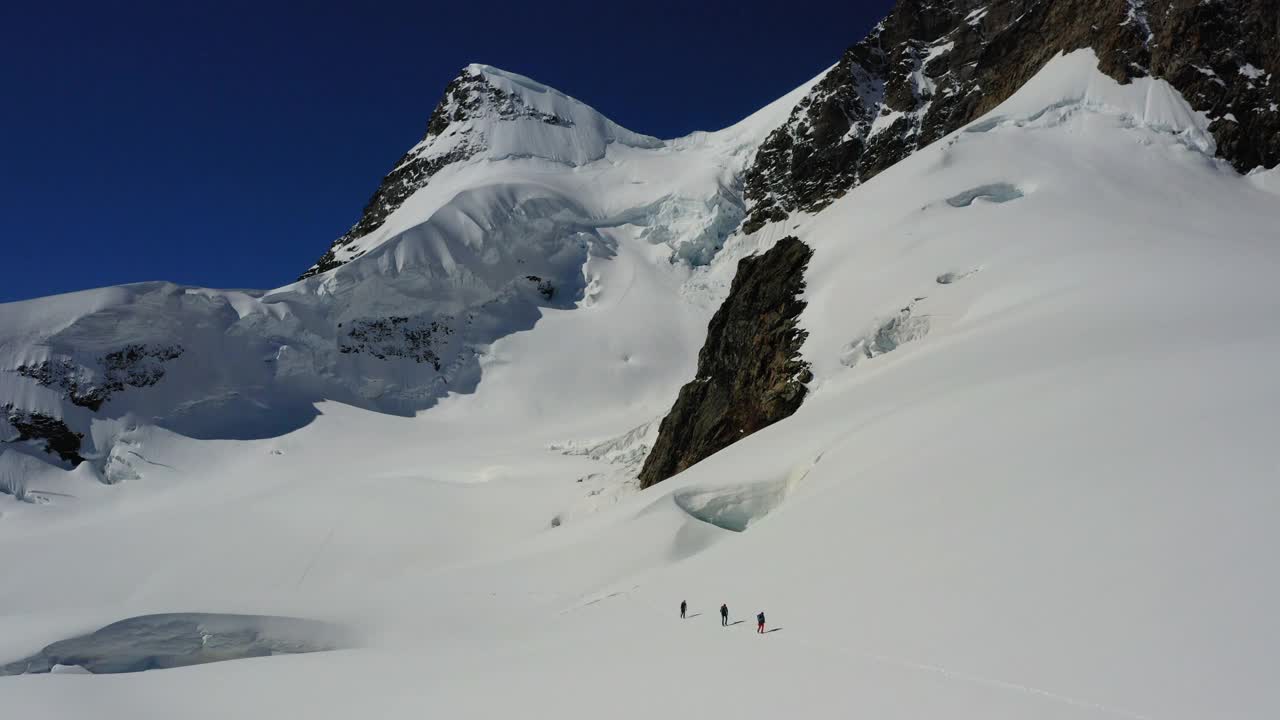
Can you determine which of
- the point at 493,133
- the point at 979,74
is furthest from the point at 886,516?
the point at 493,133

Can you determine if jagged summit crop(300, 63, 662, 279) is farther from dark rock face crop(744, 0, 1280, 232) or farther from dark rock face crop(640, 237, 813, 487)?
dark rock face crop(640, 237, 813, 487)

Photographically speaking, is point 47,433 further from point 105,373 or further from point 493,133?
point 493,133

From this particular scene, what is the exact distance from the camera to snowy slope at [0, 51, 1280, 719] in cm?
812

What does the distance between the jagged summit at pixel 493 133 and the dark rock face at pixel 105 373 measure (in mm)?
23560

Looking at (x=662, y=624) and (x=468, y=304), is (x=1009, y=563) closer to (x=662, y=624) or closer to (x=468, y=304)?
(x=662, y=624)

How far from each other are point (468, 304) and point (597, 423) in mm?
16357

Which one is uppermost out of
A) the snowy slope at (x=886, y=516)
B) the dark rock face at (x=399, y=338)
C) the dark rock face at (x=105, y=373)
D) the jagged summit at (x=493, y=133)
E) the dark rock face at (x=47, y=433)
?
the jagged summit at (x=493, y=133)

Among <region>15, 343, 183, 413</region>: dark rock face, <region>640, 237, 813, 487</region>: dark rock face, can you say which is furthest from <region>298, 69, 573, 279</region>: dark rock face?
<region>640, 237, 813, 487</region>: dark rock face

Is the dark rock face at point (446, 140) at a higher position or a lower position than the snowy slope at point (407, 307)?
higher

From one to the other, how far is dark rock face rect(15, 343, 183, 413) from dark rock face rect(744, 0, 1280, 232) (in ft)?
134

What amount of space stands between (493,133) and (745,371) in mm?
52535

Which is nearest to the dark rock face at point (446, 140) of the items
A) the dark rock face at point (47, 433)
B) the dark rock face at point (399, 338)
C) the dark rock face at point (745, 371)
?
the dark rock face at point (399, 338)

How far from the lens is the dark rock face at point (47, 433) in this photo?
41500 millimetres

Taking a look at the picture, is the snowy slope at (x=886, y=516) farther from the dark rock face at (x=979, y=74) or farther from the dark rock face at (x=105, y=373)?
the dark rock face at (x=105, y=373)
